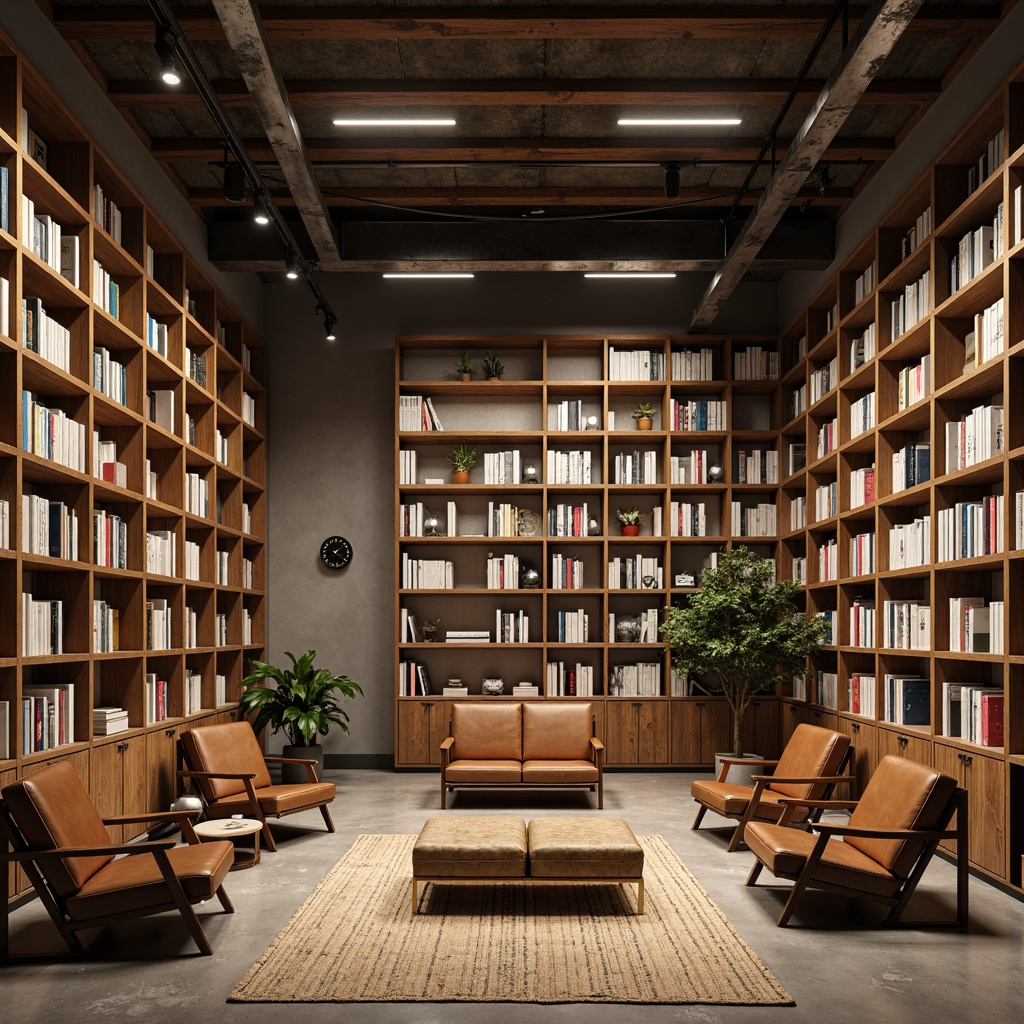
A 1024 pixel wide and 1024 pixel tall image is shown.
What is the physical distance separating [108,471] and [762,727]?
20.5 feet

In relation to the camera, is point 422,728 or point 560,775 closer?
point 560,775

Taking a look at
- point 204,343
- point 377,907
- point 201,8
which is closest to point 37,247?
point 201,8

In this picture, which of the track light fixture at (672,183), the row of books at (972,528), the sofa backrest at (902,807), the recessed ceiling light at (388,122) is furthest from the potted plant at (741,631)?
the recessed ceiling light at (388,122)

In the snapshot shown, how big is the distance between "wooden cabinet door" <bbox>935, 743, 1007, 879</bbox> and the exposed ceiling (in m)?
3.56

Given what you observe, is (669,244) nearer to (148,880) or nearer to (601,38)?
(601,38)

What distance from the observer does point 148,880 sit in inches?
174

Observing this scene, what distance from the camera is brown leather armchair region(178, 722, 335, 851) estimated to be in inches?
259

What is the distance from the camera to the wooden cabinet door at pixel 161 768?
6911 millimetres

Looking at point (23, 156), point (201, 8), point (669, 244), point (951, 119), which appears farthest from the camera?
point (669, 244)

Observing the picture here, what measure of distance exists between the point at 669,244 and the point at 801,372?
1.83m

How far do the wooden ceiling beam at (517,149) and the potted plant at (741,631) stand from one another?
324 cm

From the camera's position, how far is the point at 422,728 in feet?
31.6

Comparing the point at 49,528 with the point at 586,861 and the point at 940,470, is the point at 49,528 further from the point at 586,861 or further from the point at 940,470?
the point at 940,470

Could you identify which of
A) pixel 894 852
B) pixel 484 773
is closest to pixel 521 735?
pixel 484 773
